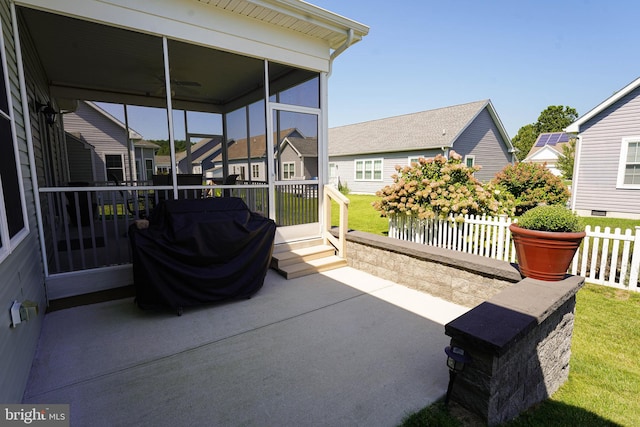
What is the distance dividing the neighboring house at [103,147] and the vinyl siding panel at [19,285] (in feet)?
12.8

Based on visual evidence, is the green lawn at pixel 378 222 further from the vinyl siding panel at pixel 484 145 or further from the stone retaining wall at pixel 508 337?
the vinyl siding panel at pixel 484 145

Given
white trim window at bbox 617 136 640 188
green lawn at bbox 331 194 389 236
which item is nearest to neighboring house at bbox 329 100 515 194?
white trim window at bbox 617 136 640 188

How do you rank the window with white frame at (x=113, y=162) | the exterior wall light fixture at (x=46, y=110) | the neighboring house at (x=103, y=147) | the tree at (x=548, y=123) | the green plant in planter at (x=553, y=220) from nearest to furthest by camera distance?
the green plant in planter at (x=553, y=220) → the exterior wall light fixture at (x=46, y=110) → the neighboring house at (x=103, y=147) → the window with white frame at (x=113, y=162) → the tree at (x=548, y=123)

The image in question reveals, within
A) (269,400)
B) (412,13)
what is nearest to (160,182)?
(269,400)

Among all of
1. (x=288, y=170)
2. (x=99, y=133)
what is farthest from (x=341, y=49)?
(x=99, y=133)

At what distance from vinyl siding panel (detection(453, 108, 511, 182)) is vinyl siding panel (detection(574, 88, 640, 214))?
523cm

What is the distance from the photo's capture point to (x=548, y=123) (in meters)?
42.2

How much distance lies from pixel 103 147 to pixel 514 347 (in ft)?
39.3

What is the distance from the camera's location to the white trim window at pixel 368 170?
55.6 ft

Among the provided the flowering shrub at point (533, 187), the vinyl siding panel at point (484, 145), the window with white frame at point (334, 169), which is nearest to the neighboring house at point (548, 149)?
the vinyl siding panel at point (484, 145)

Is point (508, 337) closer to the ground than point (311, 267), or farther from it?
farther from it

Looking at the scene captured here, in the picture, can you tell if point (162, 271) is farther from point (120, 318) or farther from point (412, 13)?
point (412, 13)

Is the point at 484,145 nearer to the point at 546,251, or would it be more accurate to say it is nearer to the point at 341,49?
the point at 341,49

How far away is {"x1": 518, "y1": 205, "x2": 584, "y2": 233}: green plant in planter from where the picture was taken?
246 cm
